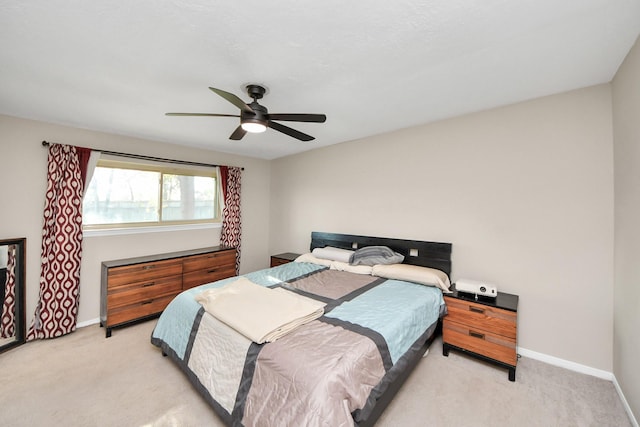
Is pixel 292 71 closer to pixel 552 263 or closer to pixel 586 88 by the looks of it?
pixel 586 88

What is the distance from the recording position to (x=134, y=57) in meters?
1.67

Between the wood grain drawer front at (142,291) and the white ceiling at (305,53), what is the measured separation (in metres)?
1.94

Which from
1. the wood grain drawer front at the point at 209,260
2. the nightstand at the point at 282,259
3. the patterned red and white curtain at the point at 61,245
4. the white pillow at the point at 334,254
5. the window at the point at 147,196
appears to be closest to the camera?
the patterned red and white curtain at the point at 61,245

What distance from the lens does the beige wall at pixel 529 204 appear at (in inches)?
83.4

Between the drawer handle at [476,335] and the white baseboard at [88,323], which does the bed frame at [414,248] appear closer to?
the drawer handle at [476,335]

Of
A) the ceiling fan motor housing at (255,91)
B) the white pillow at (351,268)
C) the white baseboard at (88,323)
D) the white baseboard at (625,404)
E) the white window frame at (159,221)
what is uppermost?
the ceiling fan motor housing at (255,91)

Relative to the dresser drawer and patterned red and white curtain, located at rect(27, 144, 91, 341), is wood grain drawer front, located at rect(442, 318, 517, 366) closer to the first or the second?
the dresser drawer

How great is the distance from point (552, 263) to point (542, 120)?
132 cm

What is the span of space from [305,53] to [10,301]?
3.77m

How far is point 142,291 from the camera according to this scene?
305 centimetres

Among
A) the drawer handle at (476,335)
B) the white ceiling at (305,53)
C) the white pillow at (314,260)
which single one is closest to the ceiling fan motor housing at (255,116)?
the white ceiling at (305,53)

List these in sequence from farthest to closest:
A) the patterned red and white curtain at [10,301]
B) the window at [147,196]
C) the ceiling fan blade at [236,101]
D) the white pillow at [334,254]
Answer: the white pillow at [334,254] → the window at [147,196] → the patterned red and white curtain at [10,301] → the ceiling fan blade at [236,101]

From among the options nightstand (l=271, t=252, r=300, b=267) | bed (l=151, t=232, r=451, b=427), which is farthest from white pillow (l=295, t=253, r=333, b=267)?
bed (l=151, t=232, r=451, b=427)

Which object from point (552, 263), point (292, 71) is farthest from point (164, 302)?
point (552, 263)
